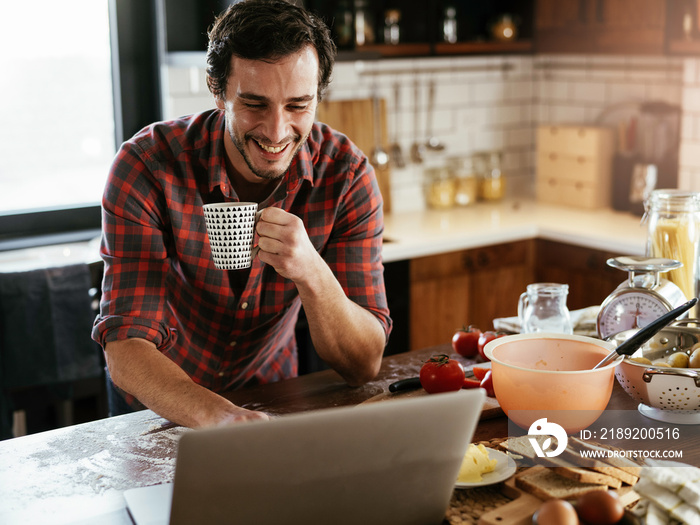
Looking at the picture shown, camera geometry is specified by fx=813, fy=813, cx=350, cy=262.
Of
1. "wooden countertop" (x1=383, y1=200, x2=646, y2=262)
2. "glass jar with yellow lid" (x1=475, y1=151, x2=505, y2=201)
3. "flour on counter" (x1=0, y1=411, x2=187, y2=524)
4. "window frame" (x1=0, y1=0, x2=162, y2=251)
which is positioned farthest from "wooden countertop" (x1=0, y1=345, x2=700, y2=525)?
"glass jar with yellow lid" (x1=475, y1=151, x2=505, y2=201)

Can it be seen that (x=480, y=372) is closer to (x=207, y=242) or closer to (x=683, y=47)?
(x=207, y=242)

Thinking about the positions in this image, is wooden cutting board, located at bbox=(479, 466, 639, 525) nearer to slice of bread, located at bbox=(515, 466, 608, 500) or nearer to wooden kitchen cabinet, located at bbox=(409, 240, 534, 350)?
slice of bread, located at bbox=(515, 466, 608, 500)

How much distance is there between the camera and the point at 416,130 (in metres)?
3.88

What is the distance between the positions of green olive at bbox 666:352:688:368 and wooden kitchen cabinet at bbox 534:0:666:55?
2.39 meters

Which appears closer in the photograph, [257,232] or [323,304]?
[257,232]

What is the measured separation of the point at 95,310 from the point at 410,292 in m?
1.20

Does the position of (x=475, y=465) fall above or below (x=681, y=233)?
below

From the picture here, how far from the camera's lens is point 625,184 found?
3684mm

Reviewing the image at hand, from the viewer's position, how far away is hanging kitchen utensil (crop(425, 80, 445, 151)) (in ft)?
12.8

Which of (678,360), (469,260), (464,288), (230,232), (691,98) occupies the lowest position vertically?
(464,288)

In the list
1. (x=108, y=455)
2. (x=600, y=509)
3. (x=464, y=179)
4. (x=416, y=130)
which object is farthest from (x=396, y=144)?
(x=600, y=509)

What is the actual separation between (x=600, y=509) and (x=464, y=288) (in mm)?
2411

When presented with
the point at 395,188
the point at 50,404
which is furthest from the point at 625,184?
the point at 50,404

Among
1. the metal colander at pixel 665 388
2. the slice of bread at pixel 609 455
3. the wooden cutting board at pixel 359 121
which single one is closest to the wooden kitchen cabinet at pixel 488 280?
the wooden cutting board at pixel 359 121
